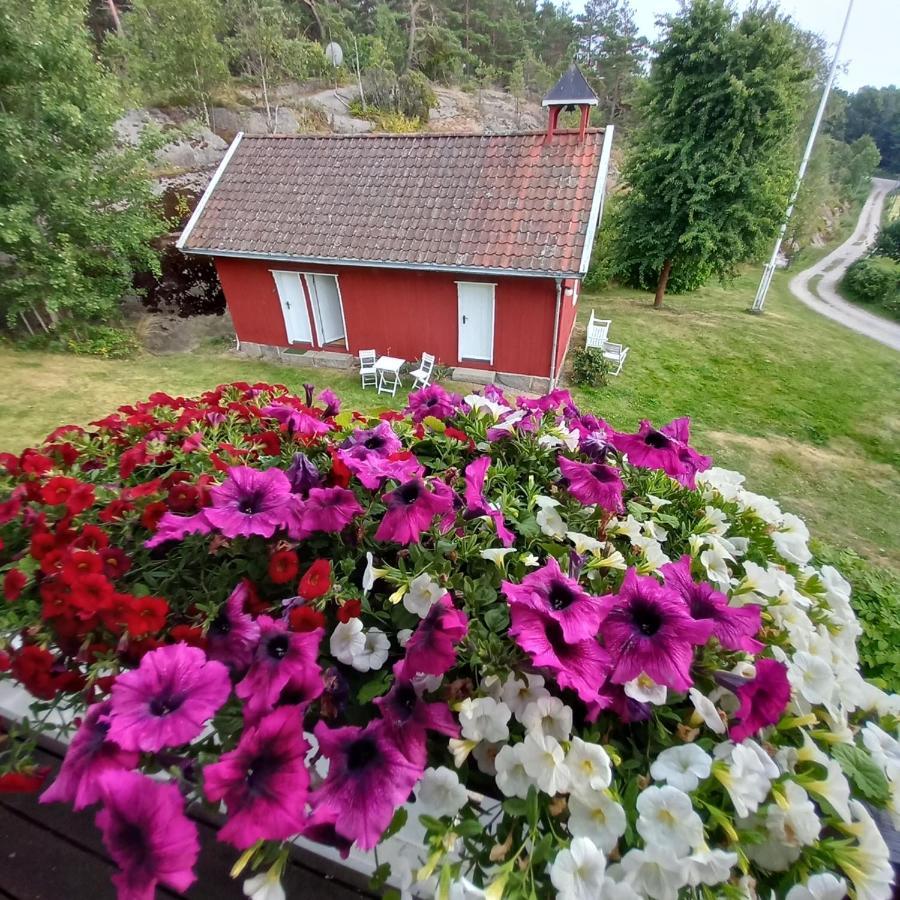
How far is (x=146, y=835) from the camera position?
0.64 m

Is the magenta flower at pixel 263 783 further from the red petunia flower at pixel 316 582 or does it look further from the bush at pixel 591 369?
the bush at pixel 591 369

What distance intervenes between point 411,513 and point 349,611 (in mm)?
231

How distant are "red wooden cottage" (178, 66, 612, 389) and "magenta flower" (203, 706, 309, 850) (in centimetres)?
755

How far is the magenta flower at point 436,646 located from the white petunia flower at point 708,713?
0.41 metres

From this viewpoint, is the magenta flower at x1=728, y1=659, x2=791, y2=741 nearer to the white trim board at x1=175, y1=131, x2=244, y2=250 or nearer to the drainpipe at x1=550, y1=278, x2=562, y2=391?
the drainpipe at x1=550, y1=278, x2=562, y2=391

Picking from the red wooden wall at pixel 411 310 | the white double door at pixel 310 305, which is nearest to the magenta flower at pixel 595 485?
the red wooden wall at pixel 411 310

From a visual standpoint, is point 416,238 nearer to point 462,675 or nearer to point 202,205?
point 202,205

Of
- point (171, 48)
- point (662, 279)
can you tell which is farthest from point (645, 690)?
point (171, 48)

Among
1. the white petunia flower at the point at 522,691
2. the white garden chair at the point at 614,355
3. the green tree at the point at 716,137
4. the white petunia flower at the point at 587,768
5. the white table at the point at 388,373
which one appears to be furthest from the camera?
the green tree at the point at 716,137

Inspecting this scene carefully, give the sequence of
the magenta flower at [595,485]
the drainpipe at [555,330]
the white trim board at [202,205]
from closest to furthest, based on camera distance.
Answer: the magenta flower at [595,485] < the drainpipe at [555,330] < the white trim board at [202,205]

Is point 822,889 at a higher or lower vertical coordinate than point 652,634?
lower

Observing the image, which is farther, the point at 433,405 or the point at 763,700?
the point at 433,405

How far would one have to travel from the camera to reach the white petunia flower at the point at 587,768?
2.38 ft

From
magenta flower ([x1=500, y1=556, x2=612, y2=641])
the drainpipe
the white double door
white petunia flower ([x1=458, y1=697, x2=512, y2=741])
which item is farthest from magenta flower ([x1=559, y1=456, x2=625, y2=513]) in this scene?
the white double door
